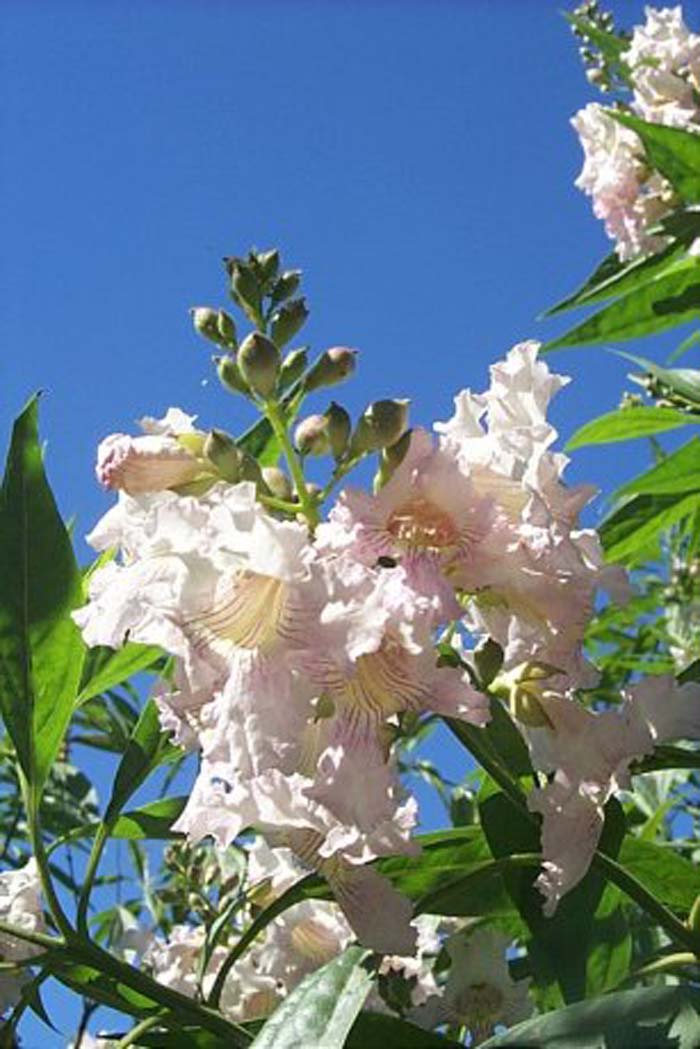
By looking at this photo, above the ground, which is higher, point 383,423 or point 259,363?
point 259,363

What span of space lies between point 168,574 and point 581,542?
15.7 inches

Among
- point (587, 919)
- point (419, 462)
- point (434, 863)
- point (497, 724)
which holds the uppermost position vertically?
point (419, 462)

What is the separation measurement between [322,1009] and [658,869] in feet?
1.71

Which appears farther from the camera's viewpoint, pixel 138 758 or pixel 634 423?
pixel 634 423

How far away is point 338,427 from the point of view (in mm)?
1488

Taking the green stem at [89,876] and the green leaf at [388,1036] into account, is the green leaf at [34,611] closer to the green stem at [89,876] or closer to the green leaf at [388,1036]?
the green stem at [89,876]

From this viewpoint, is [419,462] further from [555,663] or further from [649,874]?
[649,874]

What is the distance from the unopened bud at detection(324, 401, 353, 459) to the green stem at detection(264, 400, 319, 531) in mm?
41

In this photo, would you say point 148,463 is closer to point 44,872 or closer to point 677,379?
point 44,872

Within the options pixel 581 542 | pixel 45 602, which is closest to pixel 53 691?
pixel 45 602

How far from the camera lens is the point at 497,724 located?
5.27 ft

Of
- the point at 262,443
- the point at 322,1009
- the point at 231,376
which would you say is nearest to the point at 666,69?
the point at 262,443

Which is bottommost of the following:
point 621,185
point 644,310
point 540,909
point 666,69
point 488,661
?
point 540,909

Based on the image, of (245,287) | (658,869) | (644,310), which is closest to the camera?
(245,287)
